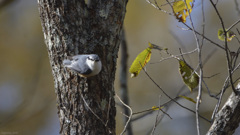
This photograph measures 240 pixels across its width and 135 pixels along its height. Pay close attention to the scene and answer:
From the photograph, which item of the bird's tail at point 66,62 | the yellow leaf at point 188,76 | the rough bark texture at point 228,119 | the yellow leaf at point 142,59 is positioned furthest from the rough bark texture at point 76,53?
the rough bark texture at point 228,119

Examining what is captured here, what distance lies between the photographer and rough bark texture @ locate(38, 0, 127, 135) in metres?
1.99

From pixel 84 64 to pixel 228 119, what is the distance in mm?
867

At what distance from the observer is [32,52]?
6004mm

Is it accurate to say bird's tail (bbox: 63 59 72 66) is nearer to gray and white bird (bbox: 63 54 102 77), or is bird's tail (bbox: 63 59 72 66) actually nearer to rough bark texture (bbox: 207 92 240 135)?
gray and white bird (bbox: 63 54 102 77)

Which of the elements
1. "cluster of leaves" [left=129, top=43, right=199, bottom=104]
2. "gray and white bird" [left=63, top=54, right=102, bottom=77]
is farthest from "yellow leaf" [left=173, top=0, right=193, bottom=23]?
"gray and white bird" [left=63, top=54, right=102, bottom=77]

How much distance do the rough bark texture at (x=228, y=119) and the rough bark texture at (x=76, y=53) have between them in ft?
2.09

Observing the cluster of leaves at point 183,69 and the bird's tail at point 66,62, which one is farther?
the cluster of leaves at point 183,69

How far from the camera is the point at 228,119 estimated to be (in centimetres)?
180

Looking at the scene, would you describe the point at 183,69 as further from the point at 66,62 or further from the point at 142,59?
the point at 66,62

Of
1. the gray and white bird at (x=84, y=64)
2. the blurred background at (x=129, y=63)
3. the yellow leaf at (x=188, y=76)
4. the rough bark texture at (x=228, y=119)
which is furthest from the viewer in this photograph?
the blurred background at (x=129, y=63)

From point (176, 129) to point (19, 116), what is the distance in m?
2.76

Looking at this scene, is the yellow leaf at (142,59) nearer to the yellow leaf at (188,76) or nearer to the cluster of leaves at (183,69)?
the cluster of leaves at (183,69)

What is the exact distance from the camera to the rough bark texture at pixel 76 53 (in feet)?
6.52

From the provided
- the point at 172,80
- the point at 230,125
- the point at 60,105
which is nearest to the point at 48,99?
the point at 172,80
